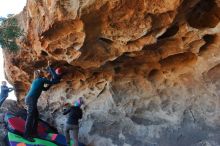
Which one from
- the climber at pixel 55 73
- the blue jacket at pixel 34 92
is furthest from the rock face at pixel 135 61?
the blue jacket at pixel 34 92

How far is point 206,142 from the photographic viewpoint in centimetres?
829

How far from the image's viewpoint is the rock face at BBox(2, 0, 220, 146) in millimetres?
7758

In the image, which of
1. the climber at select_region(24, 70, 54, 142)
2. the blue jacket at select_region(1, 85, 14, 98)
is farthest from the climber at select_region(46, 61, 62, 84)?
the blue jacket at select_region(1, 85, 14, 98)

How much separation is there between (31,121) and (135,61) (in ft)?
9.51

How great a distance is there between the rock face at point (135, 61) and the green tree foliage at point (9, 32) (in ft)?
0.70

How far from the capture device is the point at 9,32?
9859 mm

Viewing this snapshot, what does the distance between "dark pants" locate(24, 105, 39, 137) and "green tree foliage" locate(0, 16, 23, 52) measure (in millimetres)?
1755

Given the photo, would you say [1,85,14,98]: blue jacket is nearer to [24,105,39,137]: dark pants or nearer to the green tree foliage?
the green tree foliage

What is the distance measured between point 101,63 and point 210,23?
8.59ft

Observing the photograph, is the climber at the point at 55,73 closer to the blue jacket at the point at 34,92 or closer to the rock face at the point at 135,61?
the rock face at the point at 135,61

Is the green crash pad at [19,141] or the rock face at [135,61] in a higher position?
the rock face at [135,61]

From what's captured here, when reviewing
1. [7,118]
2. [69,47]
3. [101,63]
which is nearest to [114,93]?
[101,63]

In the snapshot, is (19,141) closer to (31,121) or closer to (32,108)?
(31,121)

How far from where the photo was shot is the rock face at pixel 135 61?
25.5 feet
